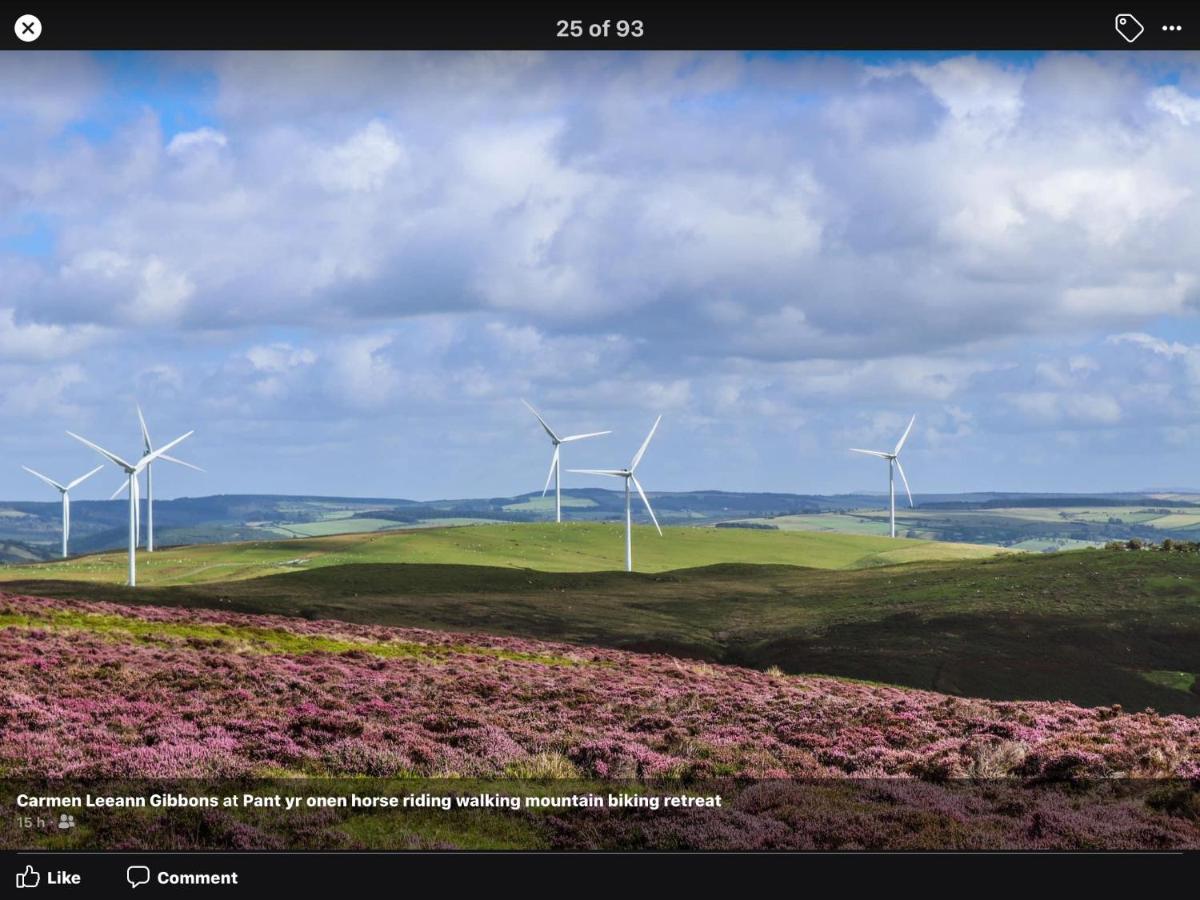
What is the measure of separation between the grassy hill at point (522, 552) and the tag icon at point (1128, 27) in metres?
110

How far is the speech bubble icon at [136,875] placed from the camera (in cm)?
954

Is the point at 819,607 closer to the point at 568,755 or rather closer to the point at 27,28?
the point at 568,755

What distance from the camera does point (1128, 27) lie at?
36.0ft

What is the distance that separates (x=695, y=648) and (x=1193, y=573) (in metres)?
38.0

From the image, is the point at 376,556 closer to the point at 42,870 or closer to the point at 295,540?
the point at 295,540

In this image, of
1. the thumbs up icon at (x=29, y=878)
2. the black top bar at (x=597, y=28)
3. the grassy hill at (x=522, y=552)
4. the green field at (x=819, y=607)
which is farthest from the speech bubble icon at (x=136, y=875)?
the grassy hill at (x=522, y=552)

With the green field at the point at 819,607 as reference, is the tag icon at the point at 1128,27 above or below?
above

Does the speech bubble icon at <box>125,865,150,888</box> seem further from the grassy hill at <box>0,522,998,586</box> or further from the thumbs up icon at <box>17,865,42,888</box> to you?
the grassy hill at <box>0,522,998,586</box>

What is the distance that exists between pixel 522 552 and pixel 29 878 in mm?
130239

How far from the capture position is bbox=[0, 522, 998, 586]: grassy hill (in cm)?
12469

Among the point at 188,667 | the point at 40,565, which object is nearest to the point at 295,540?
the point at 40,565

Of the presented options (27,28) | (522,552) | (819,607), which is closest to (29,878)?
(27,28)

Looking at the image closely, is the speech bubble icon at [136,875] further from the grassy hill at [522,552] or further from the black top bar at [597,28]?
the grassy hill at [522,552]

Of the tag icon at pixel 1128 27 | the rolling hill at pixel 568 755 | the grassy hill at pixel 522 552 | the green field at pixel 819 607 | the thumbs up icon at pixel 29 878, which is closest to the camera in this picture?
the thumbs up icon at pixel 29 878
